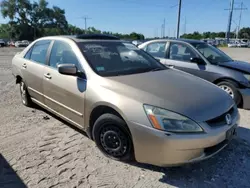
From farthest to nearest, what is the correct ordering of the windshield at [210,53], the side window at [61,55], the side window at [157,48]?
the side window at [157,48] < the windshield at [210,53] < the side window at [61,55]

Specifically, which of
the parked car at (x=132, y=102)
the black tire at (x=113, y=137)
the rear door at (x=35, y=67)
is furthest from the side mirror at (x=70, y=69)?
the rear door at (x=35, y=67)

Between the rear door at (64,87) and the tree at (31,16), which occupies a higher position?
the tree at (31,16)

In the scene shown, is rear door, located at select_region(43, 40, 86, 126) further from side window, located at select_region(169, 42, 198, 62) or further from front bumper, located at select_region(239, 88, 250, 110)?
front bumper, located at select_region(239, 88, 250, 110)

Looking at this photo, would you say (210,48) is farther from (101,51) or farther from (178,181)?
(178,181)

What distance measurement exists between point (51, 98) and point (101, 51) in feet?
3.84

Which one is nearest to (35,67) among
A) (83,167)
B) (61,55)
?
(61,55)

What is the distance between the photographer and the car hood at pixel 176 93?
99.4 inches

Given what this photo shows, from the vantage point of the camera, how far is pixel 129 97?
8.74ft

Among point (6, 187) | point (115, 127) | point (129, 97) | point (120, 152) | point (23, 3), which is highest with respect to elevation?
point (23, 3)

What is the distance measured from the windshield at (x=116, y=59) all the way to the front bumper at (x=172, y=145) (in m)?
1.05

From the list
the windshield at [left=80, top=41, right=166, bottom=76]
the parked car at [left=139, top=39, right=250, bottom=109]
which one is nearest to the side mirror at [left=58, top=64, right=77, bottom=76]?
the windshield at [left=80, top=41, right=166, bottom=76]

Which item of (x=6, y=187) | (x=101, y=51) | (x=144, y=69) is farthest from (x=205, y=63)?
(x=6, y=187)

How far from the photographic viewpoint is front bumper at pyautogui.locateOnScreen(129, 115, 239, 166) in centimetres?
239

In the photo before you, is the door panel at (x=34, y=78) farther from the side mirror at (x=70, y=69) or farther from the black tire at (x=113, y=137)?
the black tire at (x=113, y=137)
